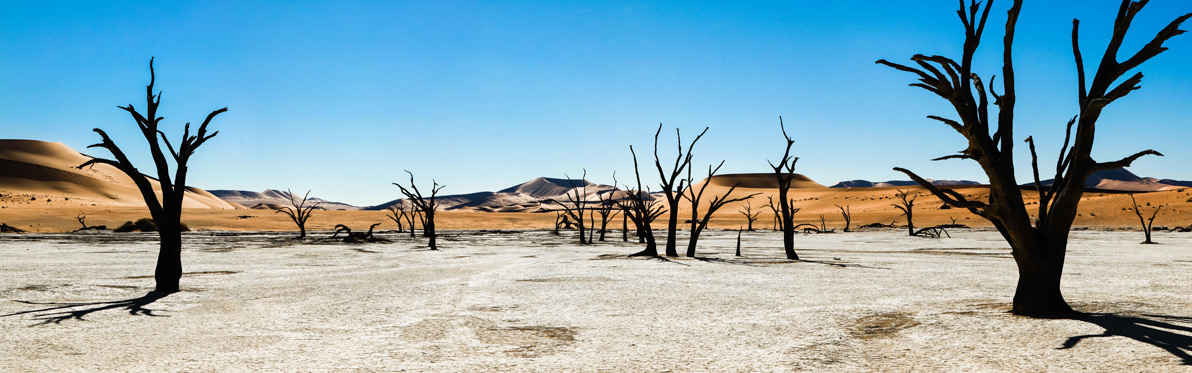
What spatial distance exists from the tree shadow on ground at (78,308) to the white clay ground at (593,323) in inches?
1.5

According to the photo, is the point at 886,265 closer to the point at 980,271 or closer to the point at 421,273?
the point at 980,271

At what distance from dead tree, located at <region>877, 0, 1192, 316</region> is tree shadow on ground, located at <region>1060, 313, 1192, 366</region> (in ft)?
1.66

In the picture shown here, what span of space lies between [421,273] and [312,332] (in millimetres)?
7150

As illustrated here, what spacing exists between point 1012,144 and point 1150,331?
7.51ft

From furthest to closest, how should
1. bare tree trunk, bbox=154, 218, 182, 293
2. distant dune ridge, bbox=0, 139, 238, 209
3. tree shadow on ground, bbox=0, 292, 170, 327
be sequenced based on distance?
1. distant dune ridge, bbox=0, 139, 238, 209
2. bare tree trunk, bbox=154, 218, 182, 293
3. tree shadow on ground, bbox=0, 292, 170, 327

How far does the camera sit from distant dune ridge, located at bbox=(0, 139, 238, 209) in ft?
298

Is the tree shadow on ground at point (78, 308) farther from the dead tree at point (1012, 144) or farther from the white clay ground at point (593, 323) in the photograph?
the dead tree at point (1012, 144)

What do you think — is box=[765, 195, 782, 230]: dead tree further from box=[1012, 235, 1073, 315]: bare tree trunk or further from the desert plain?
box=[1012, 235, 1073, 315]: bare tree trunk

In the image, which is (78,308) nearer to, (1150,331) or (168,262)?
(168,262)

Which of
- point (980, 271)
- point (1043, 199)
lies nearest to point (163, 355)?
point (1043, 199)

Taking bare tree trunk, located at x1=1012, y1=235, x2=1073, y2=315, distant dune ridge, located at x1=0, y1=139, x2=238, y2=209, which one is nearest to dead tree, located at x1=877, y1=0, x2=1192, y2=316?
bare tree trunk, located at x1=1012, y1=235, x2=1073, y2=315

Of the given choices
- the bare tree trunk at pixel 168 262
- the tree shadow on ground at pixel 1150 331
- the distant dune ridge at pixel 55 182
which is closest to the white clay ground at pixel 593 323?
the tree shadow on ground at pixel 1150 331

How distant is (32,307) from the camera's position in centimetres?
881

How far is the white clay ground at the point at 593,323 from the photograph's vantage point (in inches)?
223
